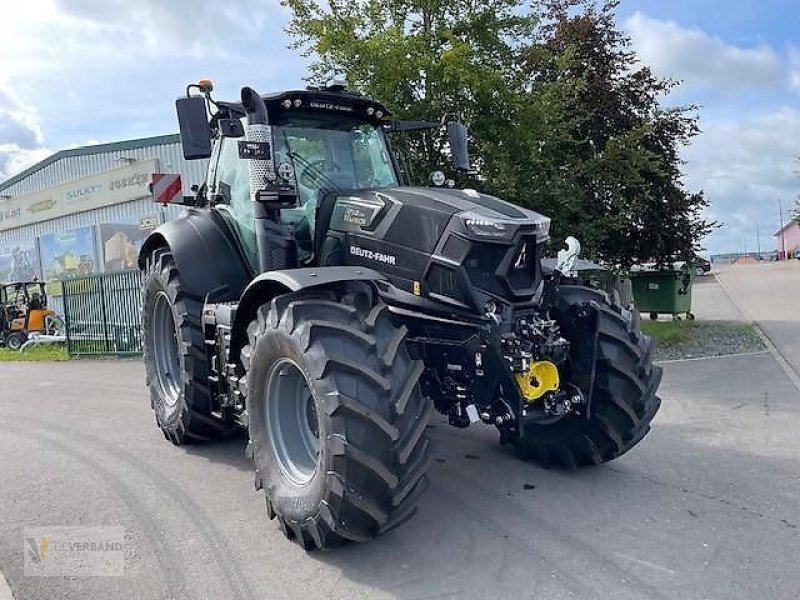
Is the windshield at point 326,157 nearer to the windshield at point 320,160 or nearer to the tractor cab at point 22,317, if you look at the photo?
the windshield at point 320,160

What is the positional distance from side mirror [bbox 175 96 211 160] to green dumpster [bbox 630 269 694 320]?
1124 cm

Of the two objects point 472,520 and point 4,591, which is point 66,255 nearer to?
point 4,591

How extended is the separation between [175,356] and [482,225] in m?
3.68

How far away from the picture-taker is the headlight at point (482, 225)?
430 centimetres

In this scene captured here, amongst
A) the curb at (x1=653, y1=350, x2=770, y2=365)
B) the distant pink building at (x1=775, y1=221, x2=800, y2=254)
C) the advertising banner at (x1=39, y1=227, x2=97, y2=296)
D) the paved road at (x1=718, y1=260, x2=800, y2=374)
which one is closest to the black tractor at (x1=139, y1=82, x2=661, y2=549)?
the curb at (x1=653, y1=350, x2=770, y2=365)

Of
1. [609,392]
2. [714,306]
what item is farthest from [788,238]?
[609,392]

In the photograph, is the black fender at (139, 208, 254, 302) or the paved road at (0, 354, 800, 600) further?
the black fender at (139, 208, 254, 302)

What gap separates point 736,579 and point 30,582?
370 centimetres

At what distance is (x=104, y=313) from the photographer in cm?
1454

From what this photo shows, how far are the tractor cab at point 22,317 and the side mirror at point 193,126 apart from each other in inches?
565

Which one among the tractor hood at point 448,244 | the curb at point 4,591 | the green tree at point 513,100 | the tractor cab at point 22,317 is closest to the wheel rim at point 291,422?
the tractor hood at point 448,244

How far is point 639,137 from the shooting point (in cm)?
1127

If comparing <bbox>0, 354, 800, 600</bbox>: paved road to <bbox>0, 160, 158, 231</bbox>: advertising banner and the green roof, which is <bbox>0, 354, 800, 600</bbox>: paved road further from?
<bbox>0, 160, 158, 231</bbox>: advertising banner

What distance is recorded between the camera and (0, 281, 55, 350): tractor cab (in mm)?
17250
